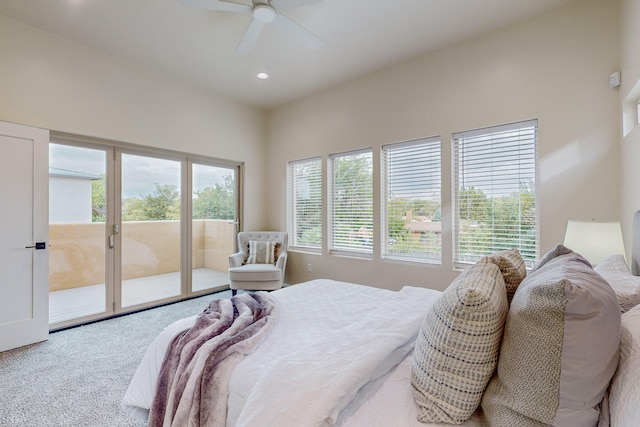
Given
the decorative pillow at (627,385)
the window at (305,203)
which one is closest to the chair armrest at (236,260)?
the window at (305,203)

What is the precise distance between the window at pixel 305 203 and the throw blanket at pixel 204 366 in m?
3.00

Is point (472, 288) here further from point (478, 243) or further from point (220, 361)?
point (478, 243)

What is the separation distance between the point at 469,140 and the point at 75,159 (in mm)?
4368

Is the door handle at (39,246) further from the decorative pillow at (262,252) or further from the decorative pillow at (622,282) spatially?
the decorative pillow at (622,282)

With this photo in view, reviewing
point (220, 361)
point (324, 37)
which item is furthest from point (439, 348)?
point (324, 37)

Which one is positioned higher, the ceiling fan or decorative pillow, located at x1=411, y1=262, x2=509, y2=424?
the ceiling fan

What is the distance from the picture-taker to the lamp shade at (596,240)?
2.00m

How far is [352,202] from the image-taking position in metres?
4.26

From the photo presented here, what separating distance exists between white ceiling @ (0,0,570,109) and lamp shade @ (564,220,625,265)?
6.57 feet

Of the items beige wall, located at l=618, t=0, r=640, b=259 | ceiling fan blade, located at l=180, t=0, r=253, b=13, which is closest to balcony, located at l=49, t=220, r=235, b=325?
ceiling fan blade, located at l=180, t=0, r=253, b=13

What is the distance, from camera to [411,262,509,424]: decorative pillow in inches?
37.3

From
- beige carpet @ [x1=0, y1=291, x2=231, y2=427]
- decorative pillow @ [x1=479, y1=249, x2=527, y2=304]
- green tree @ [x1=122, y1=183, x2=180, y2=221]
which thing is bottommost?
beige carpet @ [x1=0, y1=291, x2=231, y2=427]

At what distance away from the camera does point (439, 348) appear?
1.00 metres

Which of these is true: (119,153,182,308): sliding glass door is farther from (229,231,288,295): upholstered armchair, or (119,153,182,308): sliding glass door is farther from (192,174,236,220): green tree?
(229,231,288,295): upholstered armchair
